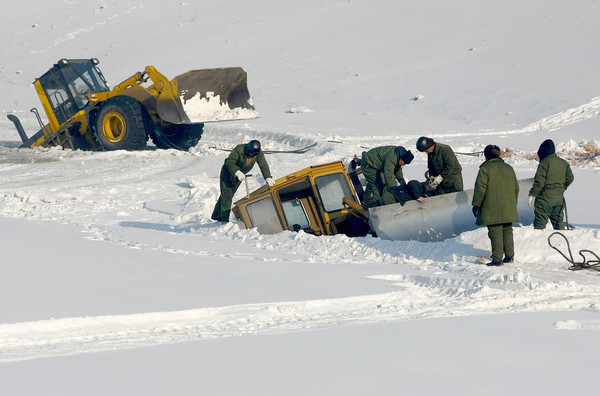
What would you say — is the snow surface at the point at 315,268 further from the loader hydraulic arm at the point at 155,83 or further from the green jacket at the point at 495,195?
the loader hydraulic arm at the point at 155,83

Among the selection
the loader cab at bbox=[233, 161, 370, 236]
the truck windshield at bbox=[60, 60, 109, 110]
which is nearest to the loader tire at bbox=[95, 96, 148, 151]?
the truck windshield at bbox=[60, 60, 109, 110]

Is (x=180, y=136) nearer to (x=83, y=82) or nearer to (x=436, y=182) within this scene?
(x=83, y=82)

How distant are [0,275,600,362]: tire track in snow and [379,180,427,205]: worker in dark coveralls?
2.30m

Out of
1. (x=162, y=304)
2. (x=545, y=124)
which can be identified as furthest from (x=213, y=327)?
(x=545, y=124)

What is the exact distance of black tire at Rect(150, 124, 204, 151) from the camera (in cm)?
1972

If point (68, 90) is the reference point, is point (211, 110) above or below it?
below

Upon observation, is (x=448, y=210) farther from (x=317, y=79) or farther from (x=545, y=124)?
(x=317, y=79)

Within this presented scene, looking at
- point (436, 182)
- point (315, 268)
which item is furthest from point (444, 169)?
point (315, 268)

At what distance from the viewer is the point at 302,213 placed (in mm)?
10945

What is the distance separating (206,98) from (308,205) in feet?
25.4

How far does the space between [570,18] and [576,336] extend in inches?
1008

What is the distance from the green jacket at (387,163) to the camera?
10477 millimetres

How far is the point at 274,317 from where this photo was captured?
6578 millimetres

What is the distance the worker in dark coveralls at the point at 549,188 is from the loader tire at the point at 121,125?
36.2 ft
